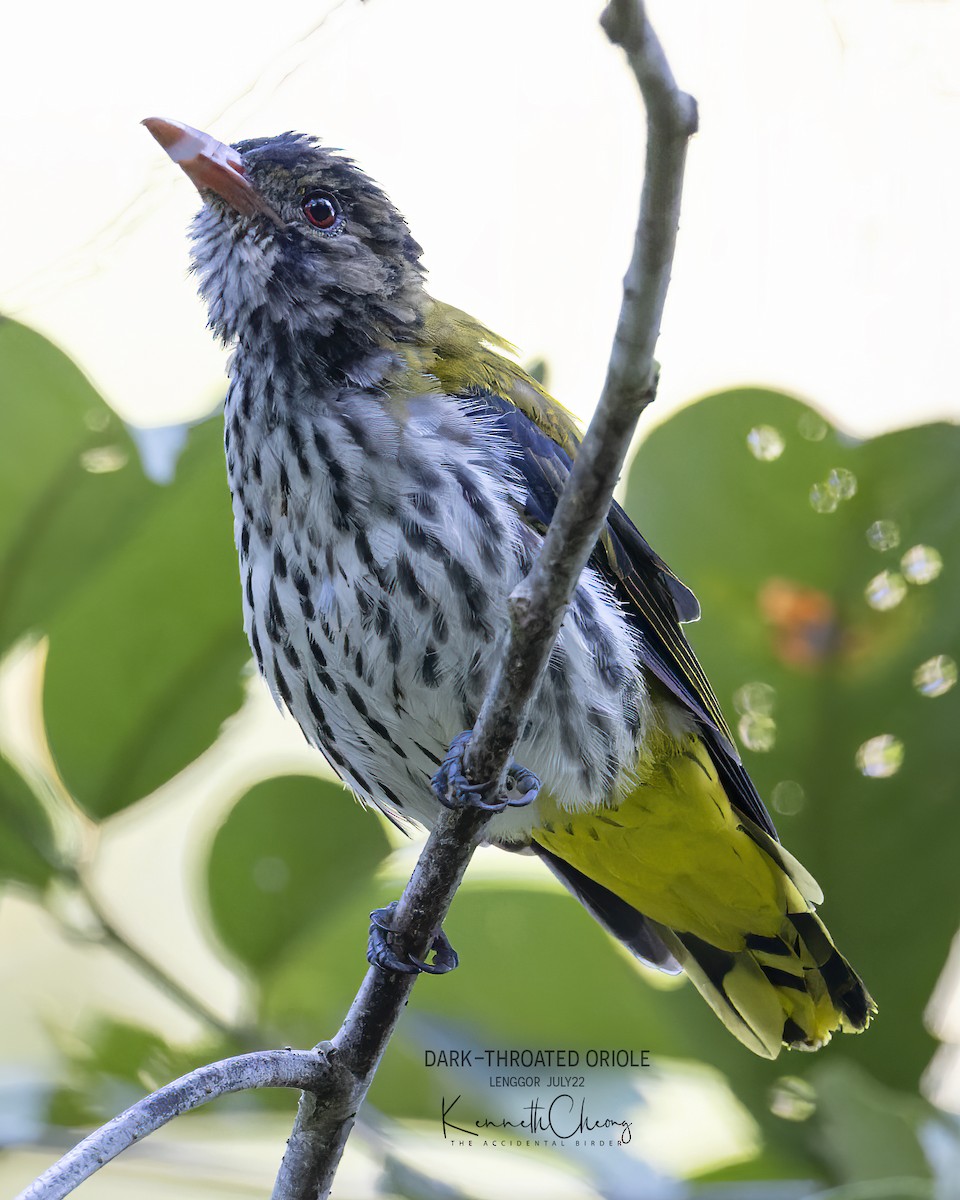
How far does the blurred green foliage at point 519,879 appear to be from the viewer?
1.59 m

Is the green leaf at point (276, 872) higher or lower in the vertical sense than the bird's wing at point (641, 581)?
lower

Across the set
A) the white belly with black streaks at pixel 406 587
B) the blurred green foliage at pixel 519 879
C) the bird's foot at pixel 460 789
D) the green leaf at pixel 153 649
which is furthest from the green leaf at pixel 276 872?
the bird's foot at pixel 460 789

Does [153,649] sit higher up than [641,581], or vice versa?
[641,581]

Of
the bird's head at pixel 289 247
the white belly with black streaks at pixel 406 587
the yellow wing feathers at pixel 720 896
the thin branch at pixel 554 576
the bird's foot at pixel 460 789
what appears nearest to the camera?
the thin branch at pixel 554 576

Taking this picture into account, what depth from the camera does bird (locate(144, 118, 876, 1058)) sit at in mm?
1238

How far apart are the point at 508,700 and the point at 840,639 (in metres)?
0.85

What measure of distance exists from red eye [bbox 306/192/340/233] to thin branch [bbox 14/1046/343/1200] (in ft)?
2.72

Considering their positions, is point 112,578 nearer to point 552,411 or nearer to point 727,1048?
point 552,411

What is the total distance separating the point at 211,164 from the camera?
51.7 inches

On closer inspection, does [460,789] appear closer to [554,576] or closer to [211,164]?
[554,576]

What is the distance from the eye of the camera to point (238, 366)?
136 cm

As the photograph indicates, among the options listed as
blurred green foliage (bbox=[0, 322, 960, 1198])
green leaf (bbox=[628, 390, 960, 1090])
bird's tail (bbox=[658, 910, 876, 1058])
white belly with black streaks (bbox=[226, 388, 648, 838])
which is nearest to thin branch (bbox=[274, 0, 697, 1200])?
white belly with black streaks (bbox=[226, 388, 648, 838])

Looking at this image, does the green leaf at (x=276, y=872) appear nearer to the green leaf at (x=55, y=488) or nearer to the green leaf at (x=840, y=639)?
the green leaf at (x=55, y=488)

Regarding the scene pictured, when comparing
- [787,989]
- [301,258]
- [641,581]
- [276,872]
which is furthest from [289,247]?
[787,989]
